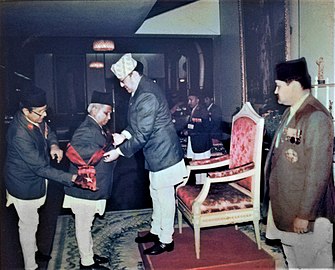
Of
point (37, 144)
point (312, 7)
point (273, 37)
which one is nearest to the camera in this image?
point (37, 144)

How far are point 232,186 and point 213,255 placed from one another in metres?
0.35

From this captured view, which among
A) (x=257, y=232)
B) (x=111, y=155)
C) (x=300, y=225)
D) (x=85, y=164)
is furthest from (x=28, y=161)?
(x=300, y=225)

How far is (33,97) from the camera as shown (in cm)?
177

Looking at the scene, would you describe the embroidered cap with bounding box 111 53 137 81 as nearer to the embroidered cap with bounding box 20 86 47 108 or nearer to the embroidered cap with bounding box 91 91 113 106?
the embroidered cap with bounding box 91 91 113 106

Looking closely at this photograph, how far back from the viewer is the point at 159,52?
1896 millimetres

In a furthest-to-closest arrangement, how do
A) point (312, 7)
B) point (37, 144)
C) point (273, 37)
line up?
point (273, 37)
point (312, 7)
point (37, 144)

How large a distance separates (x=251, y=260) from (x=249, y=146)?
1.79 ft

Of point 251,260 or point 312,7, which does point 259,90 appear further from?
point 251,260

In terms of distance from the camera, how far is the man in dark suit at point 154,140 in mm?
1828

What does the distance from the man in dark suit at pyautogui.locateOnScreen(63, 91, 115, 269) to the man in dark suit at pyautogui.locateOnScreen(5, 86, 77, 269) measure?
3.4 inches

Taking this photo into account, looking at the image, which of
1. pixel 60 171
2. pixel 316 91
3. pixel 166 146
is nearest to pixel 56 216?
pixel 60 171

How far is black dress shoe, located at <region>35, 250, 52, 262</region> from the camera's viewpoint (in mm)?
1884

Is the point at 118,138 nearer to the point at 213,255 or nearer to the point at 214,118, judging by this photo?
the point at 214,118

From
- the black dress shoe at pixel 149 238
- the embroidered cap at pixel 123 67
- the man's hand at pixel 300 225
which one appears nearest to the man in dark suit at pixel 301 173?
the man's hand at pixel 300 225
